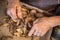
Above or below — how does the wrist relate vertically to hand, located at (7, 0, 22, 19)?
below

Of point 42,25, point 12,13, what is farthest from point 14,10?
point 42,25

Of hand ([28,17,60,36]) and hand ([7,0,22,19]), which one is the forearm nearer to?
hand ([28,17,60,36])

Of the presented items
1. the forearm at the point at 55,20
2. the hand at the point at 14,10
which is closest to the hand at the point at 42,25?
the forearm at the point at 55,20

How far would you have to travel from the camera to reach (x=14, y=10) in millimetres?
1174

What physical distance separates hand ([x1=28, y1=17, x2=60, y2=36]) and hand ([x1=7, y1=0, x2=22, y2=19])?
0.11 m

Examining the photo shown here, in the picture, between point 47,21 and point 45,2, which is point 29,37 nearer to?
point 47,21

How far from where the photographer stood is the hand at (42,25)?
1.15 meters

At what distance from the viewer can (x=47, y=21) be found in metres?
1.17

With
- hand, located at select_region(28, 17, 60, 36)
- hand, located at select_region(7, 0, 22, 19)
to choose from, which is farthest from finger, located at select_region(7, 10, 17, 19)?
hand, located at select_region(28, 17, 60, 36)

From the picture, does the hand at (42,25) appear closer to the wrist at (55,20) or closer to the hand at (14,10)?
the wrist at (55,20)

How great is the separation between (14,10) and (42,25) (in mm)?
188

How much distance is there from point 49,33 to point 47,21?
8cm

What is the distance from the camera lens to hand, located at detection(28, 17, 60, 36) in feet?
3.77

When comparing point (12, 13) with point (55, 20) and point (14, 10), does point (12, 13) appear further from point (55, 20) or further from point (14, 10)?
point (55, 20)
